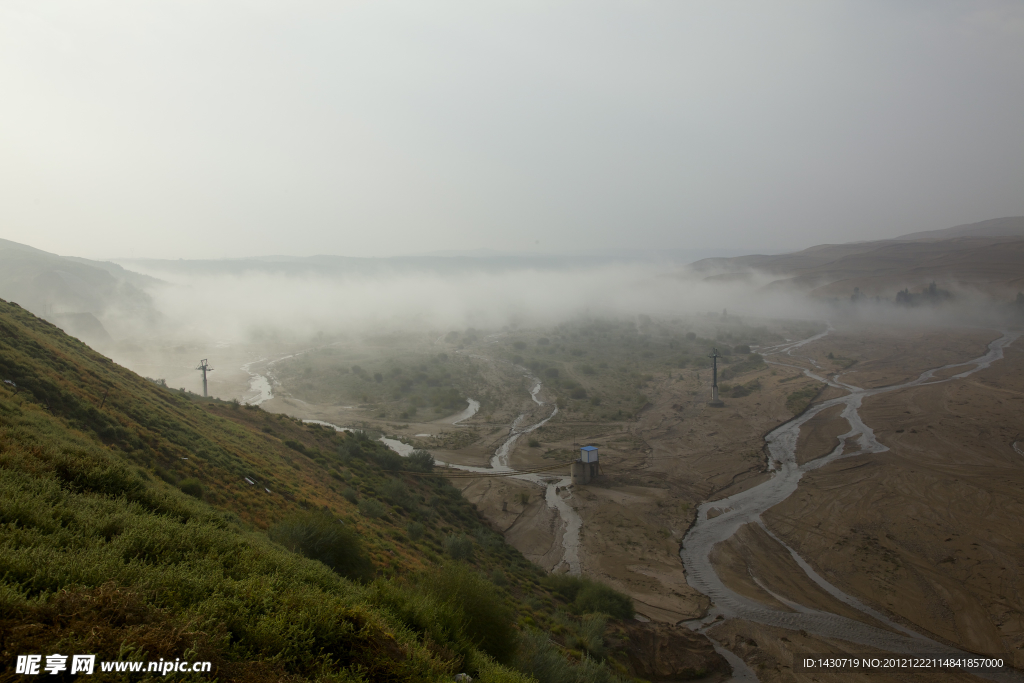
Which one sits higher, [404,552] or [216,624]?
[216,624]

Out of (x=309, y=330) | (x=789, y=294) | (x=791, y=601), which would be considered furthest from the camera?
(x=789, y=294)

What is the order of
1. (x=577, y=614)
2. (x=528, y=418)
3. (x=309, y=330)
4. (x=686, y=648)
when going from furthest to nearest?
(x=309, y=330), (x=528, y=418), (x=577, y=614), (x=686, y=648)

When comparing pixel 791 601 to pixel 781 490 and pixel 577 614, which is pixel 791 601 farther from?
pixel 781 490

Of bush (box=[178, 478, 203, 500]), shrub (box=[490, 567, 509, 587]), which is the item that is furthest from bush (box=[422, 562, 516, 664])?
shrub (box=[490, 567, 509, 587])

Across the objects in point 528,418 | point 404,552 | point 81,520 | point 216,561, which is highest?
point 81,520

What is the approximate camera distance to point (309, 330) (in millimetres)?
132500

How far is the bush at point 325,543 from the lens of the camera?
13500 mm

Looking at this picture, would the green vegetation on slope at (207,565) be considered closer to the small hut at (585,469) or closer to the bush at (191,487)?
the bush at (191,487)

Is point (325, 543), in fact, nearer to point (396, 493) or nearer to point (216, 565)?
point (216, 565)

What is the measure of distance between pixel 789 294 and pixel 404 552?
163m

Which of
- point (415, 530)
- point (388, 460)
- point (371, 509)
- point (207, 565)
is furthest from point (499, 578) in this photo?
point (388, 460)

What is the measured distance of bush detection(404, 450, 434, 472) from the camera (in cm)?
3631

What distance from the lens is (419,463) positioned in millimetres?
37562

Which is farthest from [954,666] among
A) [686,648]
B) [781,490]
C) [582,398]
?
[582,398]
